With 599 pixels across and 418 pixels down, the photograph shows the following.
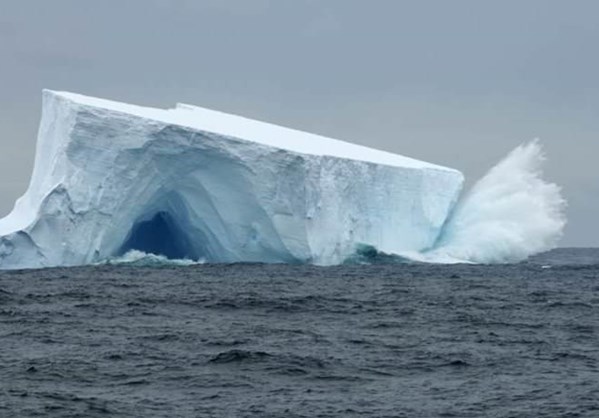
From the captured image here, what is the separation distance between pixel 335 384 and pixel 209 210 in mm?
13927

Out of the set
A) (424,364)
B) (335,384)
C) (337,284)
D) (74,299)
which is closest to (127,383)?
(335,384)

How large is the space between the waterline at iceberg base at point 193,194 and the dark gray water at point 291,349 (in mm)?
1299

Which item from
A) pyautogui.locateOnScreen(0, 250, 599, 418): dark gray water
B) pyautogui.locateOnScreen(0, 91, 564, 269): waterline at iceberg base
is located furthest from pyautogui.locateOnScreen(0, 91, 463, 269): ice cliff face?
pyautogui.locateOnScreen(0, 250, 599, 418): dark gray water

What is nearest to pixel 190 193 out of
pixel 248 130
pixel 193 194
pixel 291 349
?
pixel 193 194

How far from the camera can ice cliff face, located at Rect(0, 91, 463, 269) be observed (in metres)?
25.1

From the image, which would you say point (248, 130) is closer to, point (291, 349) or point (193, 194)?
point (193, 194)

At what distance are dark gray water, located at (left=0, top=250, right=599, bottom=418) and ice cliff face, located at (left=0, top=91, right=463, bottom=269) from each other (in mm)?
1364

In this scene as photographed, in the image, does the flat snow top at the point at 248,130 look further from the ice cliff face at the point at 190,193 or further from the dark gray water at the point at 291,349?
the dark gray water at the point at 291,349

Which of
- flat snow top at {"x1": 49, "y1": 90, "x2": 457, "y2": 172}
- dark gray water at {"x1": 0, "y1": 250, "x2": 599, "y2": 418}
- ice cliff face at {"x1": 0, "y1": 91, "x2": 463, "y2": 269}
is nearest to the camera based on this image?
dark gray water at {"x1": 0, "y1": 250, "x2": 599, "y2": 418}

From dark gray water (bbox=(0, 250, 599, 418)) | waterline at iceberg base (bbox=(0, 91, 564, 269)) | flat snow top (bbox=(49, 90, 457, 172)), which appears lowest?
dark gray water (bbox=(0, 250, 599, 418))

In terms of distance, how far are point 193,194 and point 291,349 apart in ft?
39.0

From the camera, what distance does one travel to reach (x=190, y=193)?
2612 cm

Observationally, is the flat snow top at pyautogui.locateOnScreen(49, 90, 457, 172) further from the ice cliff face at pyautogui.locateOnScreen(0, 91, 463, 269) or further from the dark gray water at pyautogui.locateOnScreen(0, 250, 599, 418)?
the dark gray water at pyautogui.locateOnScreen(0, 250, 599, 418)

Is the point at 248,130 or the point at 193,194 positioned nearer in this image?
Answer: the point at 193,194
